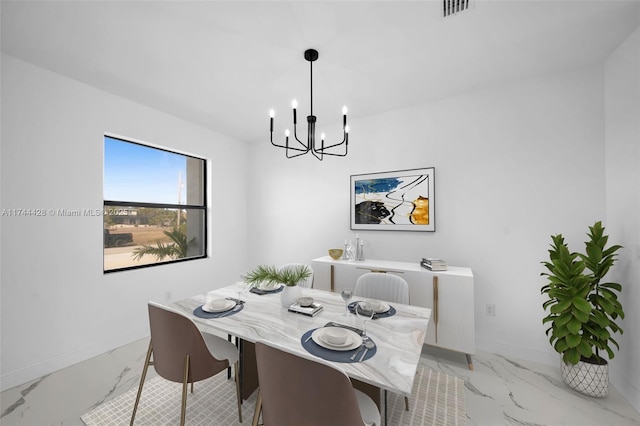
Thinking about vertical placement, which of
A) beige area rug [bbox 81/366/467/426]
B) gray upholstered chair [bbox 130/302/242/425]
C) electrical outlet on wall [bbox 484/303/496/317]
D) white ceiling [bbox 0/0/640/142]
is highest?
white ceiling [bbox 0/0/640/142]

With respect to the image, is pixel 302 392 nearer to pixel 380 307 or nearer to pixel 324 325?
pixel 324 325

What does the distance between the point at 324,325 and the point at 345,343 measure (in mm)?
270

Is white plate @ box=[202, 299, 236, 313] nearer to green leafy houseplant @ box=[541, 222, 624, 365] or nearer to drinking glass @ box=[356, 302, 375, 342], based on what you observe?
drinking glass @ box=[356, 302, 375, 342]

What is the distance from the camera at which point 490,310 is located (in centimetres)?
260

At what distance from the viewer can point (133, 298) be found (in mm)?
2871

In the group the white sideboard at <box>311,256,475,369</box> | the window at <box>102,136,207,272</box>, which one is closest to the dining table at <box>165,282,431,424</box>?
A: the white sideboard at <box>311,256,475,369</box>

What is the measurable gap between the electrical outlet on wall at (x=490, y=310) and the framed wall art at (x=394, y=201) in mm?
882

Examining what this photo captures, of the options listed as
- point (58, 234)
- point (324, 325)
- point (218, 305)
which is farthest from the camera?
point (58, 234)

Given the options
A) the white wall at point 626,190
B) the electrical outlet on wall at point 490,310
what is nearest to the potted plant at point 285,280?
the electrical outlet on wall at point 490,310

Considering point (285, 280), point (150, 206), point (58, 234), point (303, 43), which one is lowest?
point (285, 280)

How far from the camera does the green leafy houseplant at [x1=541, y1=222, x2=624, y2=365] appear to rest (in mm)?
1854

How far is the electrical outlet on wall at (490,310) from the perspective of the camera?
2.58m

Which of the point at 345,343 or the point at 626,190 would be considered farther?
the point at 626,190

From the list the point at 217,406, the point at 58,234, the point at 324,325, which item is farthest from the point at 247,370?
the point at 58,234
